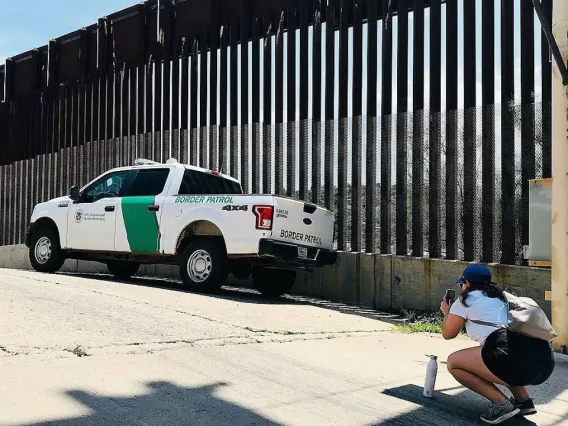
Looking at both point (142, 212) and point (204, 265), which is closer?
point (204, 265)

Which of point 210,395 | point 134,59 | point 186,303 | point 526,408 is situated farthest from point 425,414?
point 134,59

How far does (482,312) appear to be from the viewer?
483cm

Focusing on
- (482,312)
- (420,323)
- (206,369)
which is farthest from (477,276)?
(420,323)

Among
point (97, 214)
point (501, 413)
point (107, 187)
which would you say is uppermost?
point (107, 187)

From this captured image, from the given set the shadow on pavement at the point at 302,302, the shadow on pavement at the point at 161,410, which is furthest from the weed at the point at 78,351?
the shadow on pavement at the point at 302,302

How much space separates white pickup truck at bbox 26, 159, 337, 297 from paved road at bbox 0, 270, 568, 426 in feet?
4.37

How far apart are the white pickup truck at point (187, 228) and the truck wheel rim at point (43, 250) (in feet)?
0.06

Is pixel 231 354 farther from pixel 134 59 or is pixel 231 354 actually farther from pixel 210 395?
pixel 134 59

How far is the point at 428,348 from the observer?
741 centimetres

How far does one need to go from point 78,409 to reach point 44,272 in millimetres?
8143

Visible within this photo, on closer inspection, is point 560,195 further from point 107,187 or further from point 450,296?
point 107,187

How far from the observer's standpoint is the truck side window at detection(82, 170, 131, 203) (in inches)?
444

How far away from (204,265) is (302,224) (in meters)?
1.57

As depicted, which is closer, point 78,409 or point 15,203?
point 78,409
